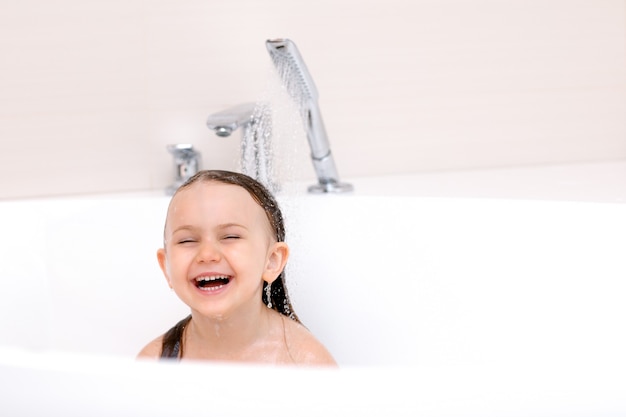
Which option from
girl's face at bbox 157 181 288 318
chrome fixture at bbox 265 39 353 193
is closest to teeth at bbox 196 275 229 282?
girl's face at bbox 157 181 288 318

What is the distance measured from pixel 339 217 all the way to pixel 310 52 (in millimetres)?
325

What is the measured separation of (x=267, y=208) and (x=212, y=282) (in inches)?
5.3

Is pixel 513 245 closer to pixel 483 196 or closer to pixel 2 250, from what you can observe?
pixel 483 196

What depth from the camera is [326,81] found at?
4.58 ft

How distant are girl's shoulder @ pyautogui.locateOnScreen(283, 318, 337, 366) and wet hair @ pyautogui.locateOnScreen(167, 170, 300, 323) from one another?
0.08 metres

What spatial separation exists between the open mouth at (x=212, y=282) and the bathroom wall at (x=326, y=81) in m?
0.45

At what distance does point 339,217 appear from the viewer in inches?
49.4

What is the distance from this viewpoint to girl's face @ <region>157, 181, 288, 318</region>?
3.08 feet

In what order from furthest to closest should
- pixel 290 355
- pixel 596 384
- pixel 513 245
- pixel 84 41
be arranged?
pixel 84 41 < pixel 513 245 < pixel 290 355 < pixel 596 384

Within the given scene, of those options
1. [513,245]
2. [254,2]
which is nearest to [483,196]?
[513,245]

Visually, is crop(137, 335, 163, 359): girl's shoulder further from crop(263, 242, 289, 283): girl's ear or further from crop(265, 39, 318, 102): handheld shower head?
crop(265, 39, 318, 102): handheld shower head

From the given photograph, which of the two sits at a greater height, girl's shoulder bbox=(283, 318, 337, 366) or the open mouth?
the open mouth

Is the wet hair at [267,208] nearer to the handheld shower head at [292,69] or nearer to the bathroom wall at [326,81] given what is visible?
the handheld shower head at [292,69]

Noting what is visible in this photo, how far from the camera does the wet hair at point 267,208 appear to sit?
3.27ft
